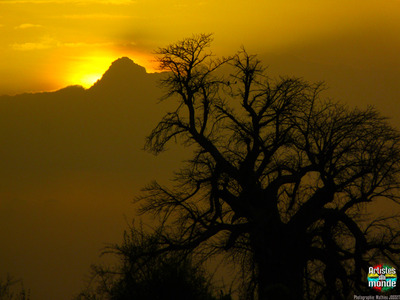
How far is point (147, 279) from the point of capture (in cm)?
1698

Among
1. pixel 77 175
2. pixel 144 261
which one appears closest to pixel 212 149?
pixel 144 261

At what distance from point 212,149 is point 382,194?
4671 mm

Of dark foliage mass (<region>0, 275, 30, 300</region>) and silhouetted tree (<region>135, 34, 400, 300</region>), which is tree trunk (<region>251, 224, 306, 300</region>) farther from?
dark foliage mass (<region>0, 275, 30, 300</region>)

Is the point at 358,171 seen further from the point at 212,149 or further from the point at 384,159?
the point at 212,149

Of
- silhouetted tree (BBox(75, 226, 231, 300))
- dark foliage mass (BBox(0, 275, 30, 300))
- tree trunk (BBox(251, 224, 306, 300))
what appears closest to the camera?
silhouetted tree (BBox(75, 226, 231, 300))

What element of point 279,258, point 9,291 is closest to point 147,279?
point 279,258

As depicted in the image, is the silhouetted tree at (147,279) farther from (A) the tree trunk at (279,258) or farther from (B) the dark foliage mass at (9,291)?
(A) the tree trunk at (279,258)

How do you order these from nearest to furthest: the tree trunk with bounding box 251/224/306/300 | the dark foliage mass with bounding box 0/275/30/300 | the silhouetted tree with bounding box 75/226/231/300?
the silhouetted tree with bounding box 75/226/231/300 → the tree trunk with bounding box 251/224/306/300 → the dark foliage mass with bounding box 0/275/30/300

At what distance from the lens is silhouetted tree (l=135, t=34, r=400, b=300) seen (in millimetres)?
20469

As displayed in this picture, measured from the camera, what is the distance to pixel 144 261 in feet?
67.8

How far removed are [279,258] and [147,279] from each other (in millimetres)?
5096

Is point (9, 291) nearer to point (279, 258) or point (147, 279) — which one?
point (147, 279)

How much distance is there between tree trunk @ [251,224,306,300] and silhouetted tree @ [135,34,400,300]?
0.09 feet

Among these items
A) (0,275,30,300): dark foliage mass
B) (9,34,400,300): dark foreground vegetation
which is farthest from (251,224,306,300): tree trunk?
(0,275,30,300): dark foliage mass
